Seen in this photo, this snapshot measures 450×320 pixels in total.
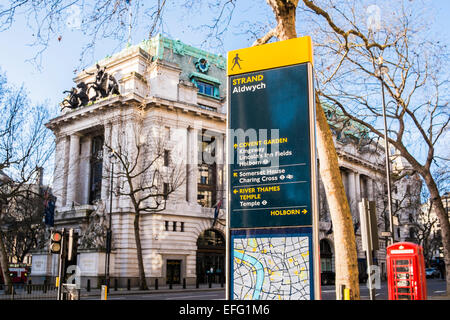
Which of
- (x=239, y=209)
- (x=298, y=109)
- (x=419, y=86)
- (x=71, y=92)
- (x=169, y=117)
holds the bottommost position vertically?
(x=239, y=209)

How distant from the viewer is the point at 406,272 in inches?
625

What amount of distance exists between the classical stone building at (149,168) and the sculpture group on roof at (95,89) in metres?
0.30

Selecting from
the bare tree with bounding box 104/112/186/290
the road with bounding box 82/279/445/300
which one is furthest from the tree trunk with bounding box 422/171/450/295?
the bare tree with bounding box 104/112/186/290

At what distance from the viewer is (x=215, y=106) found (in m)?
51.9

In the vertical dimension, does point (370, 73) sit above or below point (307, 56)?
above

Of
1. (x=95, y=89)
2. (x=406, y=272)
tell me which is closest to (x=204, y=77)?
(x=95, y=89)

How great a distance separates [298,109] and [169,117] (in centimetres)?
3954

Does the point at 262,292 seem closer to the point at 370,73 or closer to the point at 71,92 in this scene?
the point at 370,73

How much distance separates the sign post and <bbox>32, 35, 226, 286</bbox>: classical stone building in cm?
3203

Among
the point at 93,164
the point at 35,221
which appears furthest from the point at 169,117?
the point at 35,221

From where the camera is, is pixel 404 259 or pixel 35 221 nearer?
pixel 404 259

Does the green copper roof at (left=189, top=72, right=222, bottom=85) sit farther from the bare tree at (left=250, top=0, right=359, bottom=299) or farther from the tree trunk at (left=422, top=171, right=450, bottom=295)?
the bare tree at (left=250, top=0, right=359, bottom=299)
